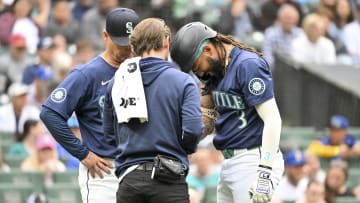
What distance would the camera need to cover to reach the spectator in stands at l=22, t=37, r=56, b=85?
1380 cm

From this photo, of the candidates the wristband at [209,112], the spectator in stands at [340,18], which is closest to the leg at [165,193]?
the wristband at [209,112]

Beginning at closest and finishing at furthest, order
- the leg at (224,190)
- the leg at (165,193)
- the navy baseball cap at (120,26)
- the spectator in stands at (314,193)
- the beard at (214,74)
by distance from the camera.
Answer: the leg at (165,193)
the beard at (214,74)
the leg at (224,190)
the navy baseball cap at (120,26)
the spectator in stands at (314,193)

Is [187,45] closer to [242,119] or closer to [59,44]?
[242,119]

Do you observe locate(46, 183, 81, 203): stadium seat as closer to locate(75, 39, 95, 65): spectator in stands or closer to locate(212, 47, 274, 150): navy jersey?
locate(75, 39, 95, 65): spectator in stands

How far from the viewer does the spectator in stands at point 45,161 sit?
11.5 meters

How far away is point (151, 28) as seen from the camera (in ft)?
21.2

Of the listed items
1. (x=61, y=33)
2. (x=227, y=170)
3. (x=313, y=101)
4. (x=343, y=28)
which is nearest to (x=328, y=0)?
(x=343, y=28)

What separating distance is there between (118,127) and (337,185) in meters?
5.54

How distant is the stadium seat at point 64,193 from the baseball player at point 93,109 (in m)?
3.63

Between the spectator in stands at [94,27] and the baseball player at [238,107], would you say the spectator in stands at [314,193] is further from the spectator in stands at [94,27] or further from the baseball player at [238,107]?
the spectator in stands at [94,27]

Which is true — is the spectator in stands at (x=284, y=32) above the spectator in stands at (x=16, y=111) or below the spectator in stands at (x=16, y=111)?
above

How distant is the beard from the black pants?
2.90 feet

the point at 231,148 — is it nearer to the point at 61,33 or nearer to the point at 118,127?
the point at 118,127

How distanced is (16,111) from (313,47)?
465 cm
